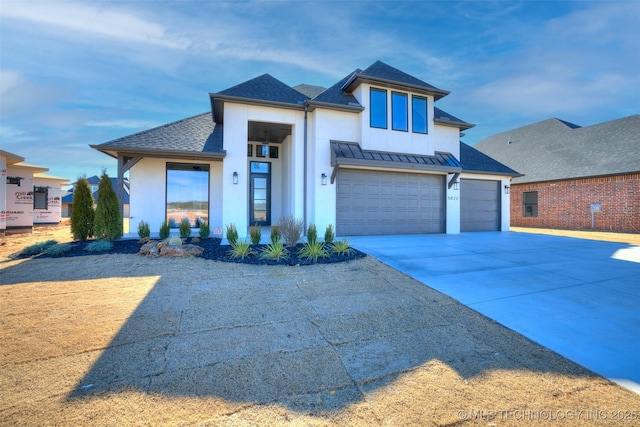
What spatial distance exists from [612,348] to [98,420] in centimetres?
479

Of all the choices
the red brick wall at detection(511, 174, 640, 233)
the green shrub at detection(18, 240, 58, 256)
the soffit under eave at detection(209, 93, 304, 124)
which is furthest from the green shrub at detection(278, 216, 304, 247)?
the red brick wall at detection(511, 174, 640, 233)

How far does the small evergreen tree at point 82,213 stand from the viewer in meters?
9.45

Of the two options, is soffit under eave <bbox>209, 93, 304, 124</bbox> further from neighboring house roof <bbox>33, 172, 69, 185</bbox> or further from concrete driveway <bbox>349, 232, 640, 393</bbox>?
neighboring house roof <bbox>33, 172, 69, 185</bbox>

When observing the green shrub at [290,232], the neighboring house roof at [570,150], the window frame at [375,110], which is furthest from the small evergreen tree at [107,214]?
the neighboring house roof at [570,150]

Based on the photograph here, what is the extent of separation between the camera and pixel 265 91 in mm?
10469

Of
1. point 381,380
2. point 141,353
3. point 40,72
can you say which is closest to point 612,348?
point 381,380

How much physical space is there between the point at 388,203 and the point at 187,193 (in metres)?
8.24

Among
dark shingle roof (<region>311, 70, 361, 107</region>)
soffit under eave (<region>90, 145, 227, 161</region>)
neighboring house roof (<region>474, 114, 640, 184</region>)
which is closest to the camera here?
soffit under eave (<region>90, 145, 227, 161</region>)

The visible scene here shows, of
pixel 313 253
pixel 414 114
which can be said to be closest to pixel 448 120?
pixel 414 114

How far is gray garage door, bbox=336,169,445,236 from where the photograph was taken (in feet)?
35.0

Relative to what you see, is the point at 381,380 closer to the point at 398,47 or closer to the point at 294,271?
the point at 294,271

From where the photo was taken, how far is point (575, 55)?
1200 cm

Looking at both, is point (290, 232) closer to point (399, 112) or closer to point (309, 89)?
point (399, 112)

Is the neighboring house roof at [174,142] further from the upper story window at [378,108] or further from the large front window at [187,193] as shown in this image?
the upper story window at [378,108]
